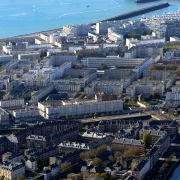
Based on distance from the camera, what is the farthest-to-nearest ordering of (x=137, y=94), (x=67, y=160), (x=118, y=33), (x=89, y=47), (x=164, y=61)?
(x=118, y=33) < (x=89, y=47) < (x=164, y=61) < (x=137, y=94) < (x=67, y=160)

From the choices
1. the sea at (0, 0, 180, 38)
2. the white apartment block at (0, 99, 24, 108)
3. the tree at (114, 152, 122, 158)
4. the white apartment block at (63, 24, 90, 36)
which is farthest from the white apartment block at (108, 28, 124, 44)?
the tree at (114, 152, 122, 158)

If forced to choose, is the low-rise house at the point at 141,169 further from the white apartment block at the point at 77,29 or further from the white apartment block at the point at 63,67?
the white apartment block at the point at 77,29

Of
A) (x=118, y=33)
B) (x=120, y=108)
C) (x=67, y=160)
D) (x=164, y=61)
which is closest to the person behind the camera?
(x=67, y=160)

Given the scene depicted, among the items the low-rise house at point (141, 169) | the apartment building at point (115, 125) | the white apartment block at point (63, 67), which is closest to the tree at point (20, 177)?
A: the low-rise house at point (141, 169)

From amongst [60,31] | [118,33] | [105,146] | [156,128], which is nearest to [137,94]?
[156,128]

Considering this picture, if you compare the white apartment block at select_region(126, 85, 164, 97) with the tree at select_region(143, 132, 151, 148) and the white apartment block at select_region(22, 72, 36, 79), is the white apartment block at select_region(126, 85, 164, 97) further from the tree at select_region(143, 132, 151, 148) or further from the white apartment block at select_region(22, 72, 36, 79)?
the tree at select_region(143, 132, 151, 148)

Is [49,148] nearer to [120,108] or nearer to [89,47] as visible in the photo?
[120,108]
